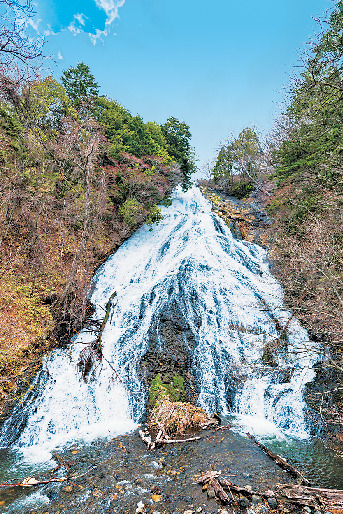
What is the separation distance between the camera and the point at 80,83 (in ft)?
64.0

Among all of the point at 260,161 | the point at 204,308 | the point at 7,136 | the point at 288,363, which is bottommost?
the point at 288,363

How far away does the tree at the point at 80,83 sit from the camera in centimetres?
1912

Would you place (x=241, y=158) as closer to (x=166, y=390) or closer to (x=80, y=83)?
(x=80, y=83)

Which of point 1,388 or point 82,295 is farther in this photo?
point 82,295

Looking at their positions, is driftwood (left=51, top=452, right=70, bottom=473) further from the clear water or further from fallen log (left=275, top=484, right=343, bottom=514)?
fallen log (left=275, top=484, right=343, bottom=514)

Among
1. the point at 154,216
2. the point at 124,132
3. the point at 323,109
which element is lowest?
the point at 154,216

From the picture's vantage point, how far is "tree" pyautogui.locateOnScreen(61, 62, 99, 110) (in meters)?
19.1

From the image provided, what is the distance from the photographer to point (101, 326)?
1099 centimetres

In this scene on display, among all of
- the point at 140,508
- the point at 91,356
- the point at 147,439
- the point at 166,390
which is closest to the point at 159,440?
the point at 147,439

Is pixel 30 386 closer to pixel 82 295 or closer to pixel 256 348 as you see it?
pixel 82 295

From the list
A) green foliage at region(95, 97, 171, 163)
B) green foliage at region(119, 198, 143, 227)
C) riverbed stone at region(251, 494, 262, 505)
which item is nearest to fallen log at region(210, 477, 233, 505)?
riverbed stone at region(251, 494, 262, 505)

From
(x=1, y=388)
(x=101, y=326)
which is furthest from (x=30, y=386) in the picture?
(x=101, y=326)

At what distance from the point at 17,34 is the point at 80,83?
18.8 m

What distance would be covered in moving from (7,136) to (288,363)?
1688 cm
